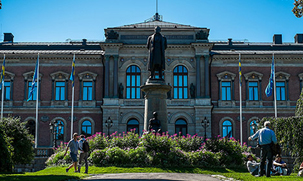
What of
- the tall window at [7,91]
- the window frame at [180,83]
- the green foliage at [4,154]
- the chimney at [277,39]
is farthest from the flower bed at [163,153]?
the chimney at [277,39]

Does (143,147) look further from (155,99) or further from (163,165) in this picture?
(155,99)

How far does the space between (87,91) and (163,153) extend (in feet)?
94.3

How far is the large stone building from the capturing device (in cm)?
4547

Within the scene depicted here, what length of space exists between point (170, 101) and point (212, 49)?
31.6 ft

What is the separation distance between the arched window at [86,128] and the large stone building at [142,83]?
113 millimetres

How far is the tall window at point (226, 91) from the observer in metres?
47.0

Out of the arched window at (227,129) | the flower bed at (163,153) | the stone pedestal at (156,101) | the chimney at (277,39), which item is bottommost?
the flower bed at (163,153)

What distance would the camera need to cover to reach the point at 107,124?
43.7m

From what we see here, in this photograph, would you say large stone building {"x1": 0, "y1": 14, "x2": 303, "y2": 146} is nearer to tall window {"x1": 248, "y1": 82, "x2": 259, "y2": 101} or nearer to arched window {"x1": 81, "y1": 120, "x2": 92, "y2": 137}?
tall window {"x1": 248, "y1": 82, "x2": 259, "y2": 101}

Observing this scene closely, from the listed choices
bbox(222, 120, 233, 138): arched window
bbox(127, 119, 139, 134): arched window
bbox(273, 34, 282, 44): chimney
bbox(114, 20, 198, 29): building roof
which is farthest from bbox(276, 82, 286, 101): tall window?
bbox(127, 119, 139, 134): arched window

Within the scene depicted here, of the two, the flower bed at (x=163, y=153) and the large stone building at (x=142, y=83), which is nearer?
the flower bed at (x=163, y=153)

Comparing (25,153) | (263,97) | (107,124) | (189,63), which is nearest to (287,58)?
(263,97)

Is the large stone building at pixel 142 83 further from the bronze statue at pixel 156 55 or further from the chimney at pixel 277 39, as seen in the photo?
the bronze statue at pixel 156 55

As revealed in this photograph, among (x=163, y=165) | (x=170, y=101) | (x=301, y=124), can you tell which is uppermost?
(x=170, y=101)
